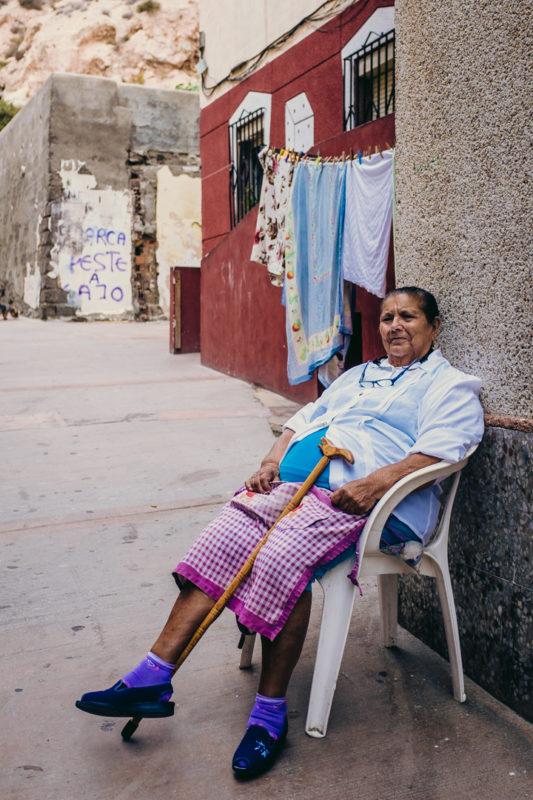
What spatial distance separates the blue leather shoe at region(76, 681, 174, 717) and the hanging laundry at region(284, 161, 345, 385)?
335 cm

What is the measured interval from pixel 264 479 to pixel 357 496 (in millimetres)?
430

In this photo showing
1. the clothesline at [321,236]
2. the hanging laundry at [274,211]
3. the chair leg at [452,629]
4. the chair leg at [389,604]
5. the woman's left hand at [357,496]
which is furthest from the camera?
the hanging laundry at [274,211]

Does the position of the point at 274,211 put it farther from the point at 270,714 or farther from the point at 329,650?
the point at 270,714

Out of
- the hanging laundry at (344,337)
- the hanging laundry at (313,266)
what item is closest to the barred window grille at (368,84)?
the hanging laundry at (313,266)

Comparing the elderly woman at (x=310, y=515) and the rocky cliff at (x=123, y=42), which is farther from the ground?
the rocky cliff at (x=123, y=42)

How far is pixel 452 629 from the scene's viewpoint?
2271 millimetres

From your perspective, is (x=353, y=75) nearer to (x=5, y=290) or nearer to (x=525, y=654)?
(x=525, y=654)

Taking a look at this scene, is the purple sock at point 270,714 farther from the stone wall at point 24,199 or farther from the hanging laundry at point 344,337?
the stone wall at point 24,199

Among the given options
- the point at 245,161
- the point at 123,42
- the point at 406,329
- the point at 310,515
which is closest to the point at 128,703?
the point at 310,515

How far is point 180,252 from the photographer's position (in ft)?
56.6

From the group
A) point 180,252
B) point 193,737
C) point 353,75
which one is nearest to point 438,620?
point 193,737

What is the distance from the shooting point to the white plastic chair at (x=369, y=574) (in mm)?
2092

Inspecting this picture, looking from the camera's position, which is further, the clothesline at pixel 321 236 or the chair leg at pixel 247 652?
the clothesline at pixel 321 236

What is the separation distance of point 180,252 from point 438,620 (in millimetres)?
15485
